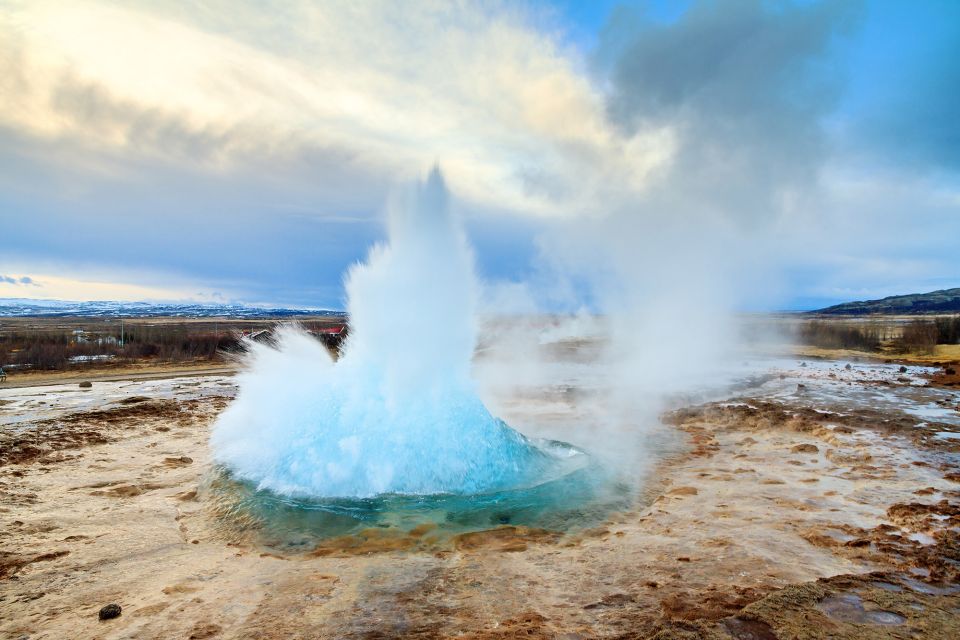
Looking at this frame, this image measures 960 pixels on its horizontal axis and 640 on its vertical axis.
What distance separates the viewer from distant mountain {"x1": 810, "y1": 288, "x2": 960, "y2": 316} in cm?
12556

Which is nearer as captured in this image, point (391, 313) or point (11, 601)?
point (11, 601)

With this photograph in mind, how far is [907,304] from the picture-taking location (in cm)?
14188

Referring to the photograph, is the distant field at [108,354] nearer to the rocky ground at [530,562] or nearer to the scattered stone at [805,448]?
the rocky ground at [530,562]

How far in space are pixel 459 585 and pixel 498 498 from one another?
2795mm

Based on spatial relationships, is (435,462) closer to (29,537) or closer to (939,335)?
(29,537)

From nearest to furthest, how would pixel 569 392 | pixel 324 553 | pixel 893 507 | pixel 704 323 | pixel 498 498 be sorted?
pixel 324 553
pixel 893 507
pixel 498 498
pixel 569 392
pixel 704 323

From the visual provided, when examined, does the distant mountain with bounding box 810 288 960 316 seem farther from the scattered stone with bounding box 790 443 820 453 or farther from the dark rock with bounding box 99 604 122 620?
the dark rock with bounding box 99 604 122 620

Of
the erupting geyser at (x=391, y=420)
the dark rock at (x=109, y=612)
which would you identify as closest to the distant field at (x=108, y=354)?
the erupting geyser at (x=391, y=420)

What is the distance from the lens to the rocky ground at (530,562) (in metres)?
3.88

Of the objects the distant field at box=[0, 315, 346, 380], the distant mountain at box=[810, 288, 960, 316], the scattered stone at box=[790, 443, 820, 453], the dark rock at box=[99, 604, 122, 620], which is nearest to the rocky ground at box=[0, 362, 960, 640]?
the dark rock at box=[99, 604, 122, 620]

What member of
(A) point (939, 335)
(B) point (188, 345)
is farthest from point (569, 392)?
(A) point (939, 335)

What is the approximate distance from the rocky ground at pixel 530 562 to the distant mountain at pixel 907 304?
148m

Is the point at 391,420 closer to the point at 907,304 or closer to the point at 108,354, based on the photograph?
the point at 108,354

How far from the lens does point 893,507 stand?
21.5ft
